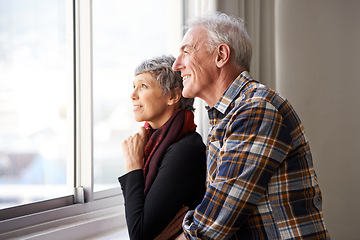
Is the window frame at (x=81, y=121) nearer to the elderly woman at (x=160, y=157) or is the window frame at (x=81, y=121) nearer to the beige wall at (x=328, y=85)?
the elderly woman at (x=160, y=157)

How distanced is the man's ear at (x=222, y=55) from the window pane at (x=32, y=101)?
2.61 ft

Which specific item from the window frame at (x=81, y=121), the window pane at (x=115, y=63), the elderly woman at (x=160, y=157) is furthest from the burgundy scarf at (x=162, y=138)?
the window pane at (x=115, y=63)

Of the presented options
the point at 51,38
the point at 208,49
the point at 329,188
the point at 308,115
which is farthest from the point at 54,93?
the point at 329,188

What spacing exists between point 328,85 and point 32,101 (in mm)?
1945

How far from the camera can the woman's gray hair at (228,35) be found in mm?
1522

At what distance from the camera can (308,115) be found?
287 cm

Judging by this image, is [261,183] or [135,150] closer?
[261,183]

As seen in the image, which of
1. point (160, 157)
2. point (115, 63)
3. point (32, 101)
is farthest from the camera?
point (115, 63)

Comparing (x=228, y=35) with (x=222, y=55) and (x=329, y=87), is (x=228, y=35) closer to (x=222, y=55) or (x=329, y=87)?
(x=222, y=55)

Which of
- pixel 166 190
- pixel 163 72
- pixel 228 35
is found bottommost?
pixel 166 190

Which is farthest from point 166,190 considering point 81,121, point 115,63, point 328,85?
point 328,85

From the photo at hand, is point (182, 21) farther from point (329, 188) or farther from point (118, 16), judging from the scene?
point (329, 188)

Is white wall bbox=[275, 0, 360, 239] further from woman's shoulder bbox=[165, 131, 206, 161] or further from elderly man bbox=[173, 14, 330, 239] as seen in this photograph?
elderly man bbox=[173, 14, 330, 239]

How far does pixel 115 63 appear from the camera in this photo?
224cm
